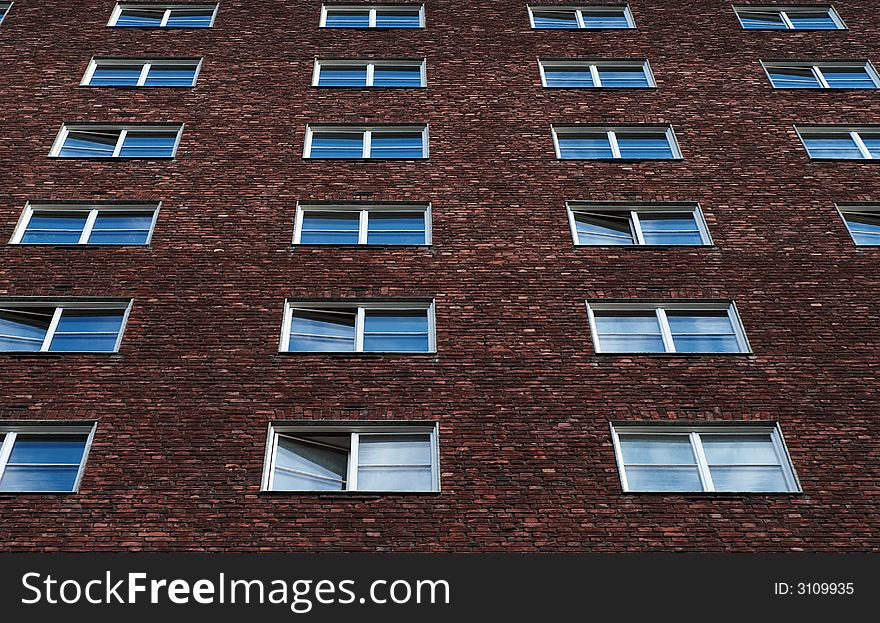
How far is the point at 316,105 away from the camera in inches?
987

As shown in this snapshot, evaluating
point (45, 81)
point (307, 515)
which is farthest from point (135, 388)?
point (45, 81)

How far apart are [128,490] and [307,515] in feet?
9.11

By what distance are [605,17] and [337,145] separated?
10.5 meters

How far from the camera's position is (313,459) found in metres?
16.5

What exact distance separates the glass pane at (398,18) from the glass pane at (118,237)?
11.6 m

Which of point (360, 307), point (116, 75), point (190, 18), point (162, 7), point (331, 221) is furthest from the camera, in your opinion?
point (162, 7)

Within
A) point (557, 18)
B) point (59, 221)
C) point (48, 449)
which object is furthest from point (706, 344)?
point (557, 18)

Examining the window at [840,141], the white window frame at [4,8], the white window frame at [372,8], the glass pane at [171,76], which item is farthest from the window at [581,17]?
the white window frame at [4,8]

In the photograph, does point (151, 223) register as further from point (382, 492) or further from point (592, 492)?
point (592, 492)

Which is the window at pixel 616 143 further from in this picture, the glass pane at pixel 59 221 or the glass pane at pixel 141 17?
the glass pane at pixel 141 17

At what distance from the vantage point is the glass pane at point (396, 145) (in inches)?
937

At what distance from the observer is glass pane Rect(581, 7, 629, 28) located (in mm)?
29453

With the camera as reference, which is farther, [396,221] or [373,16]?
[373,16]

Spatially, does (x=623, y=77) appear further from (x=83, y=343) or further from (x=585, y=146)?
(x=83, y=343)
